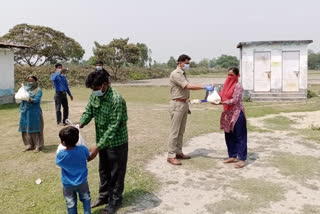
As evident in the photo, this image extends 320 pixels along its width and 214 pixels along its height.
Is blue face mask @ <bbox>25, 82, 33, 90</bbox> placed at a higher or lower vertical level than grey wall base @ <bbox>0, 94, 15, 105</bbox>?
higher

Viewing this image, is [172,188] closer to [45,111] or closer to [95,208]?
[95,208]

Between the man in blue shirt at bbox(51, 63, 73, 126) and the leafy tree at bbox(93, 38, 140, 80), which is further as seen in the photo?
the leafy tree at bbox(93, 38, 140, 80)

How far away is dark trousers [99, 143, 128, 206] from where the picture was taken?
3.77 m

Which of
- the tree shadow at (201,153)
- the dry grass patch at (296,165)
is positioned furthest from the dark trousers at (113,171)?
the dry grass patch at (296,165)

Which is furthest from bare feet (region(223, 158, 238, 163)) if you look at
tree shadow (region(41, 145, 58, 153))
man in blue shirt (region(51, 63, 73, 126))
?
man in blue shirt (region(51, 63, 73, 126))

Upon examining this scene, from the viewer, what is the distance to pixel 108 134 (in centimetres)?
361

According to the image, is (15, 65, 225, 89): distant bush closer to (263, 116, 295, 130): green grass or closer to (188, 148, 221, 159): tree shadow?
(263, 116, 295, 130): green grass

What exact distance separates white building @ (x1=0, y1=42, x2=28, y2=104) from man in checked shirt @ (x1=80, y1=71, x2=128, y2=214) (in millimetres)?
12114

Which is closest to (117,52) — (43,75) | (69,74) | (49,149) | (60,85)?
(69,74)

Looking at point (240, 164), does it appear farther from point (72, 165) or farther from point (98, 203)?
point (72, 165)

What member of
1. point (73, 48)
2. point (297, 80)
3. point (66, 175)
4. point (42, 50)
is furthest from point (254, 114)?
point (73, 48)

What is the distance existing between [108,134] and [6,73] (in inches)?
506

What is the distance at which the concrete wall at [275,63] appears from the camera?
618 inches

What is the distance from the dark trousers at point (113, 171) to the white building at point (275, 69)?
13.2 meters
